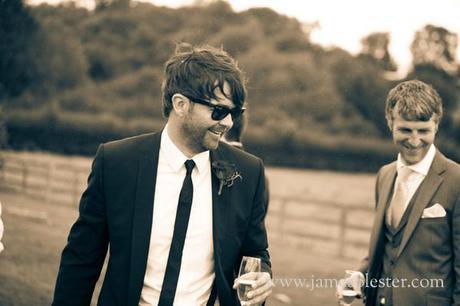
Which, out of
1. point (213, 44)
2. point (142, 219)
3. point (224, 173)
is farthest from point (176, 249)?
point (213, 44)

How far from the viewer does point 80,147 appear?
893 centimetres

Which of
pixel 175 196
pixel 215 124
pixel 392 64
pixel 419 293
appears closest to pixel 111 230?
pixel 175 196

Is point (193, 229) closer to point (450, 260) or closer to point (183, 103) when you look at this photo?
point (183, 103)

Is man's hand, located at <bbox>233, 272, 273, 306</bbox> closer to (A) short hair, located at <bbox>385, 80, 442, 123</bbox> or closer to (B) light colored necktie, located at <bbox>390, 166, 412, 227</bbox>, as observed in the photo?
(B) light colored necktie, located at <bbox>390, 166, 412, 227</bbox>

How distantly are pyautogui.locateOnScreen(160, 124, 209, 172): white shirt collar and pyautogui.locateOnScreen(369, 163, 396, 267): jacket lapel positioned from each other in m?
1.37

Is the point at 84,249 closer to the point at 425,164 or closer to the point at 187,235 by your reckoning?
the point at 187,235

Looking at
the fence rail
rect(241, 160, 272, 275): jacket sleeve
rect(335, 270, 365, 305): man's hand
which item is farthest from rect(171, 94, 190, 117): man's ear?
the fence rail

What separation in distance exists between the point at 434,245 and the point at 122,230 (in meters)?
1.82

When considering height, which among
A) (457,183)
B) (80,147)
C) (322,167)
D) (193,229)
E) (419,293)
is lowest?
(322,167)

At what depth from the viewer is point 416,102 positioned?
10.7 feet

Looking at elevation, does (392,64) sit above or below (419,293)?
above

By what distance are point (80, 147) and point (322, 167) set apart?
15709 mm

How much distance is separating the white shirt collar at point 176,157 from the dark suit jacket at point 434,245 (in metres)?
1.37

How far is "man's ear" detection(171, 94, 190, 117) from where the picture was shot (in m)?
2.55
